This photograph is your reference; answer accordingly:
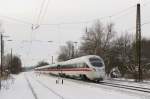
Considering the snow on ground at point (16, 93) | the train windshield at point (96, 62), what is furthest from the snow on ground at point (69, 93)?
the train windshield at point (96, 62)

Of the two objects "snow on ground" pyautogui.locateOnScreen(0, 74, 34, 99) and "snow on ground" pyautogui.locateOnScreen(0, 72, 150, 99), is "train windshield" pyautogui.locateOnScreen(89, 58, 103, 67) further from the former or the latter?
"snow on ground" pyautogui.locateOnScreen(0, 74, 34, 99)

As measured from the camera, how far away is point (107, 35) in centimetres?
8300

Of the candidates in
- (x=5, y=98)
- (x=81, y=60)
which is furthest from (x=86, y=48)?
(x=5, y=98)

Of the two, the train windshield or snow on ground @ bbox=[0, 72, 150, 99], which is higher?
the train windshield

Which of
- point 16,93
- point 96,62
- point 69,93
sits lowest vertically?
point 16,93

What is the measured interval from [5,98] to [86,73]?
66.5ft

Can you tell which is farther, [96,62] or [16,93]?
[96,62]

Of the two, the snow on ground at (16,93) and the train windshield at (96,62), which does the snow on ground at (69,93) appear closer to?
the snow on ground at (16,93)

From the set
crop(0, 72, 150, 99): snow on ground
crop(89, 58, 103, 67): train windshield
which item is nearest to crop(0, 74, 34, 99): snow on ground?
crop(0, 72, 150, 99): snow on ground

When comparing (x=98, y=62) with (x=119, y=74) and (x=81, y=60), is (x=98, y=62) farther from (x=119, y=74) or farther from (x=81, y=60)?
(x=119, y=74)

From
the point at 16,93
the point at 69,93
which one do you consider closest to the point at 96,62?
the point at 16,93

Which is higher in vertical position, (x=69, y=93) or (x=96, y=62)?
(x=96, y=62)

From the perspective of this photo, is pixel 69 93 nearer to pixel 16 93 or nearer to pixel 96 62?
pixel 16 93

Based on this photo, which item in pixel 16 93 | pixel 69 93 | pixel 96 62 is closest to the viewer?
pixel 69 93
